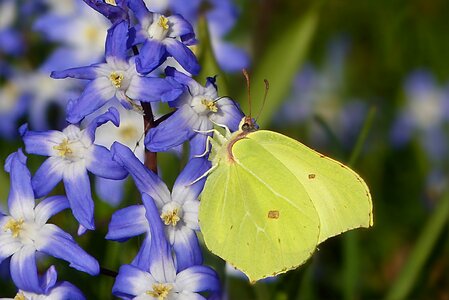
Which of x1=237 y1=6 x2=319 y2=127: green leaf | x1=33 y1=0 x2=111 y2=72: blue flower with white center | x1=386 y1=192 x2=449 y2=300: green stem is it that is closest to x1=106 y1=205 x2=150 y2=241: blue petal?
x1=237 y1=6 x2=319 y2=127: green leaf

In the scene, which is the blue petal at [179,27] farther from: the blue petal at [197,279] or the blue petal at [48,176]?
the blue petal at [197,279]

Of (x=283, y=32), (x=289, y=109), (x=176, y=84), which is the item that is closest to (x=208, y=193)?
(x=176, y=84)

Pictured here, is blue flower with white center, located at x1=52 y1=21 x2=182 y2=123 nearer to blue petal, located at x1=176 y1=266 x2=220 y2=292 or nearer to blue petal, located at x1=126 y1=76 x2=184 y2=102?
blue petal, located at x1=126 y1=76 x2=184 y2=102

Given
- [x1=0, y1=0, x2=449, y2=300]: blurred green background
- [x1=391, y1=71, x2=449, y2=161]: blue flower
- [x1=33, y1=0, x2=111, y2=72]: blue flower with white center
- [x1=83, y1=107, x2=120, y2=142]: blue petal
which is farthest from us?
[x1=391, y1=71, x2=449, y2=161]: blue flower

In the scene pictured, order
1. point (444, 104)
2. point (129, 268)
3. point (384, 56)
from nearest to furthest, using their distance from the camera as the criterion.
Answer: point (129, 268), point (384, 56), point (444, 104)

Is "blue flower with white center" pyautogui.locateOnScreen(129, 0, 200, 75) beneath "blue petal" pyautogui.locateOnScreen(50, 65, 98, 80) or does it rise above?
above

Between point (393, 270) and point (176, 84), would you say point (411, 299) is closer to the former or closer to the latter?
point (393, 270)

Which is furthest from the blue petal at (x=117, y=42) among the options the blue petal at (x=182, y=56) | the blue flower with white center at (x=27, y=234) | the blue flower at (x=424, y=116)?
the blue flower at (x=424, y=116)
